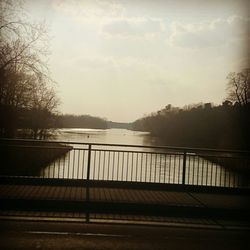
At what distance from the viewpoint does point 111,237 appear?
7.39 m

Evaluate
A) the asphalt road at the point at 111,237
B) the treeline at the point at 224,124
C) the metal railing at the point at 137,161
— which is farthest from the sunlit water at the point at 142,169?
the treeline at the point at 224,124

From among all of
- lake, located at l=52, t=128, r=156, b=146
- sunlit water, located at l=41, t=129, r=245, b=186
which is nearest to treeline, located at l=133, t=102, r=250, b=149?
lake, located at l=52, t=128, r=156, b=146

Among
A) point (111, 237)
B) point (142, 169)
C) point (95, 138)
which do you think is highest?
point (111, 237)

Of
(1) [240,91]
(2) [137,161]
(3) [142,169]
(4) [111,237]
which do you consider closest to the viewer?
(4) [111,237]

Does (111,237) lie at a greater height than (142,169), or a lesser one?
greater

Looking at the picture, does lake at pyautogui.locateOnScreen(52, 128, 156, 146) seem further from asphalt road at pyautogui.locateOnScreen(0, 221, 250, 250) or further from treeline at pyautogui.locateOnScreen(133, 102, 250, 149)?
asphalt road at pyautogui.locateOnScreen(0, 221, 250, 250)

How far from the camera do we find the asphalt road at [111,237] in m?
6.77

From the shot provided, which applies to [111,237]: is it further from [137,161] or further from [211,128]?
[211,128]

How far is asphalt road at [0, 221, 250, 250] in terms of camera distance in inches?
267

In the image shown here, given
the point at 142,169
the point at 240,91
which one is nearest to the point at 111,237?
the point at 142,169

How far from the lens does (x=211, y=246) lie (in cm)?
714

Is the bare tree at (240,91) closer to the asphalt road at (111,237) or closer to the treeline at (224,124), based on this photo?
the treeline at (224,124)

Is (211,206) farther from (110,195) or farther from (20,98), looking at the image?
(20,98)

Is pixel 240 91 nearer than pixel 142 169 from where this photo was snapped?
No
